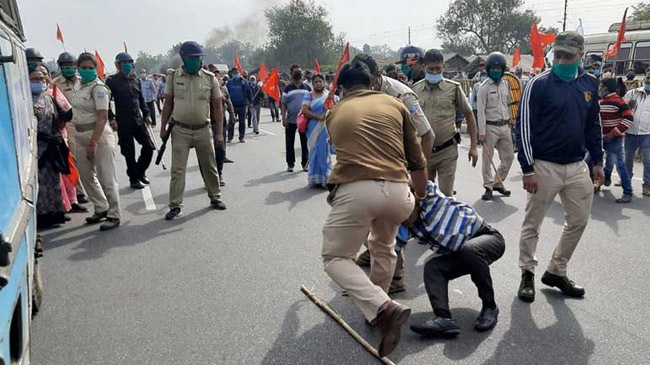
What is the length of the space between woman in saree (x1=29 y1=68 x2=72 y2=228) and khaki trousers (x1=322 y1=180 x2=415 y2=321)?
155 inches

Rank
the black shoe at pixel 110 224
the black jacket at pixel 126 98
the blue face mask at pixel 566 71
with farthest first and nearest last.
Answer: the black jacket at pixel 126 98 < the black shoe at pixel 110 224 < the blue face mask at pixel 566 71

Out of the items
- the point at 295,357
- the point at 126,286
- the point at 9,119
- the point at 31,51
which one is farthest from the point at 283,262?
the point at 31,51

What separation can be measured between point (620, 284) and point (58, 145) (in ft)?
18.8

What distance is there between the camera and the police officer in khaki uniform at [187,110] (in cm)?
623

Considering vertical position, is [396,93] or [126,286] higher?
[396,93]

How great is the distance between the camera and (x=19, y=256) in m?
2.31

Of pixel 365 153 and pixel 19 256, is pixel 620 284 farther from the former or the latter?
pixel 19 256

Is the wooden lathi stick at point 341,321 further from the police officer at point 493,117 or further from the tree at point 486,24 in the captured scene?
the tree at point 486,24

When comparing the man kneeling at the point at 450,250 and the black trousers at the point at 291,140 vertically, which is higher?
the man kneeling at the point at 450,250

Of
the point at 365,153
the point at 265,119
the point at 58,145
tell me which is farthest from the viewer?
the point at 265,119

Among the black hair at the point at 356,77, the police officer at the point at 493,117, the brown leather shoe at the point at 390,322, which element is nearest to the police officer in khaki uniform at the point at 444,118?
the police officer at the point at 493,117

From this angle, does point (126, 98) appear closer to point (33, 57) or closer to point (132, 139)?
point (132, 139)

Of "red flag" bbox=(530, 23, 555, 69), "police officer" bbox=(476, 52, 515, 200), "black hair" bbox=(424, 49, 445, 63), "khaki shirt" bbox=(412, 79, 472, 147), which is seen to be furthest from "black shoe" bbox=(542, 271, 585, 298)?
"red flag" bbox=(530, 23, 555, 69)

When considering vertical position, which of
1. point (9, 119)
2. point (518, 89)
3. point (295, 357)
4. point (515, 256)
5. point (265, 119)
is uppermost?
point (9, 119)
